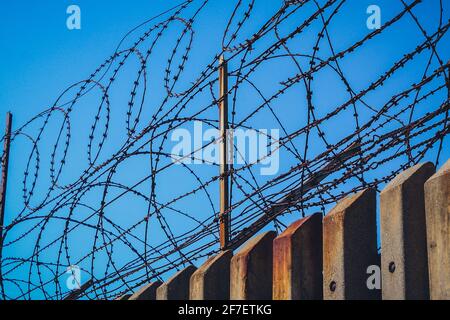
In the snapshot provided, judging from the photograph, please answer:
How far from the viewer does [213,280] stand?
3.55 meters

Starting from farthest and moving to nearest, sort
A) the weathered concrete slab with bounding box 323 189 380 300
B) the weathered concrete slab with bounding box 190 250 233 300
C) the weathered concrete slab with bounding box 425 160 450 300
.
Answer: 1. the weathered concrete slab with bounding box 190 250 233 300
2. the weathered concrete slab with bounding box 323 189 380 300
3. the weathered concrete slab with bounding box 425 160 450 300

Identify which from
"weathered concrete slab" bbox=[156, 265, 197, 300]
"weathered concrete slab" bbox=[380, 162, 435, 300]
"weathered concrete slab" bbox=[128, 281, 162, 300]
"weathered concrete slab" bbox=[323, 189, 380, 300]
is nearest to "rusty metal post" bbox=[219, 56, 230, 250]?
"weathered concrete slab" bbox=[156, 265, 197, 300]

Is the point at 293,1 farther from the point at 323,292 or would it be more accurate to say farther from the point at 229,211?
the point at 323,292

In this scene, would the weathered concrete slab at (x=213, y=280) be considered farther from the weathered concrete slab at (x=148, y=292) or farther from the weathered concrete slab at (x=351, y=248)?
the weathered concrete slab at (x=351, y=248)

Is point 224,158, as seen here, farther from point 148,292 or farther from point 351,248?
point 351,248

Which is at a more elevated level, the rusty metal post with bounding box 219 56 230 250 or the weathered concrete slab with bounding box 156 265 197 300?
the rusty metal post with bounding box 219 56 230 250

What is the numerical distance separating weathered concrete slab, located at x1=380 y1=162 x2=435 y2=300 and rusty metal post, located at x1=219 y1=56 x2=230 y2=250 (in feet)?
4.08

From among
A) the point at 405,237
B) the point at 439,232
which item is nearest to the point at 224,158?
the point at 405,237

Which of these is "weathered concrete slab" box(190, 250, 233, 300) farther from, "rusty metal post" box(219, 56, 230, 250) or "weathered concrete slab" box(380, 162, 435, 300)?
"weathered concrete slab" box(380, 162, 435, 300)

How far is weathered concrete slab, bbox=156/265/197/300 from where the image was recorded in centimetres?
384

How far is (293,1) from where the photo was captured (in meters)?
3.88

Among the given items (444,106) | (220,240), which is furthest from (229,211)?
(444,106)

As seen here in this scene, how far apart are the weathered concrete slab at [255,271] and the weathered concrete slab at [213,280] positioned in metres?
0.22
